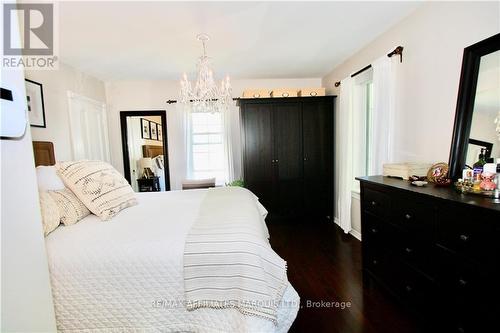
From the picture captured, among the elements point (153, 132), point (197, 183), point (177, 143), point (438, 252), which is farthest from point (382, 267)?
point (153, 132)

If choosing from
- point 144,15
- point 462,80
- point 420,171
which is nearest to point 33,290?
point 144,15

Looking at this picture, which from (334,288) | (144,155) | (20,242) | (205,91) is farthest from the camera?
(144,155)

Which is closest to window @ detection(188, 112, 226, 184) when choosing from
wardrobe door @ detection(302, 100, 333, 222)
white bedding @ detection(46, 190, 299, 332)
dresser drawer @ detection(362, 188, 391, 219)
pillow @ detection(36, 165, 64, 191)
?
wardrobe door @ detection(302, 100, 333, 222)

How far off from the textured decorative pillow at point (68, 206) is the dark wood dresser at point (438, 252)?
214 centimetres

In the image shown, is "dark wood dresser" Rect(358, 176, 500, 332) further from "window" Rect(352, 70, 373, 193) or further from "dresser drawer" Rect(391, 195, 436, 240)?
"window" Rect(352, 70, 373, 193)

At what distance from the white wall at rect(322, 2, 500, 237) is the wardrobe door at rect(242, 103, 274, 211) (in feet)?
5.63

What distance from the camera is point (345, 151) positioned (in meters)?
3.14

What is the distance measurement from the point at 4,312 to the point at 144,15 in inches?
82.4

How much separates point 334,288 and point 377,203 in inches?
32.9

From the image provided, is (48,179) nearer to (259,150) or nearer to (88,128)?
(88,128)

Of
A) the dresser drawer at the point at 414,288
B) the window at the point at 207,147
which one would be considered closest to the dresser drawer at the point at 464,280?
the dresser drawer at the point at 414,288

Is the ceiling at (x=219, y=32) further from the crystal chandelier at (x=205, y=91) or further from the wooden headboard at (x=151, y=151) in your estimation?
the wooden headboard at (x=151, y=151)

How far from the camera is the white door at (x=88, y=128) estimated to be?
301 centimetres

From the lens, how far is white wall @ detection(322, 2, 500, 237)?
1.56 m
